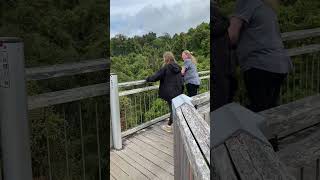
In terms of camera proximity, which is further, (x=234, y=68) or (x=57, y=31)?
(x=57, y=31)

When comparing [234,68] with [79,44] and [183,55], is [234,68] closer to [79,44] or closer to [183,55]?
[183,55]

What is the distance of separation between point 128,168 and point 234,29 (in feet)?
2.04

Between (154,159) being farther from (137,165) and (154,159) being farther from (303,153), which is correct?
(303,153)

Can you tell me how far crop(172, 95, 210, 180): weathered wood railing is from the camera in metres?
1.01

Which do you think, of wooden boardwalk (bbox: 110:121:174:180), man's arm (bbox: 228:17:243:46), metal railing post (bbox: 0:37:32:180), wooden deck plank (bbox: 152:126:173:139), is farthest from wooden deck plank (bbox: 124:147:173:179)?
man's arm (bbox: 228:17:243:46)

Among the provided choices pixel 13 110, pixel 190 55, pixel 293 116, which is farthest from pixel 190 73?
pixel 13 110

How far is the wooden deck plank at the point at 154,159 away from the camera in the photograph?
1163 mm

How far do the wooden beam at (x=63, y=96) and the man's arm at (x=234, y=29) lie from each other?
0.83 meters

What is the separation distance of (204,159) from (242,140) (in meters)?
0.12

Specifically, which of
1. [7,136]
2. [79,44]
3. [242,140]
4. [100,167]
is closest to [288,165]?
[242,140]

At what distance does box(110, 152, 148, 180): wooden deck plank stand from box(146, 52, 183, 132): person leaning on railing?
0.93 feet

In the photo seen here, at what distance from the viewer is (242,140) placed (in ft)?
3.16

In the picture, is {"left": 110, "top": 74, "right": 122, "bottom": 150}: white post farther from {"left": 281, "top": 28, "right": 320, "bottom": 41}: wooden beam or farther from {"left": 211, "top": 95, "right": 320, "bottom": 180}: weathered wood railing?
{"left": 281, "top": 28, "right": 320, "bottom": 41}: wooden beam

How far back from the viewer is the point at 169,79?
1041 mm
